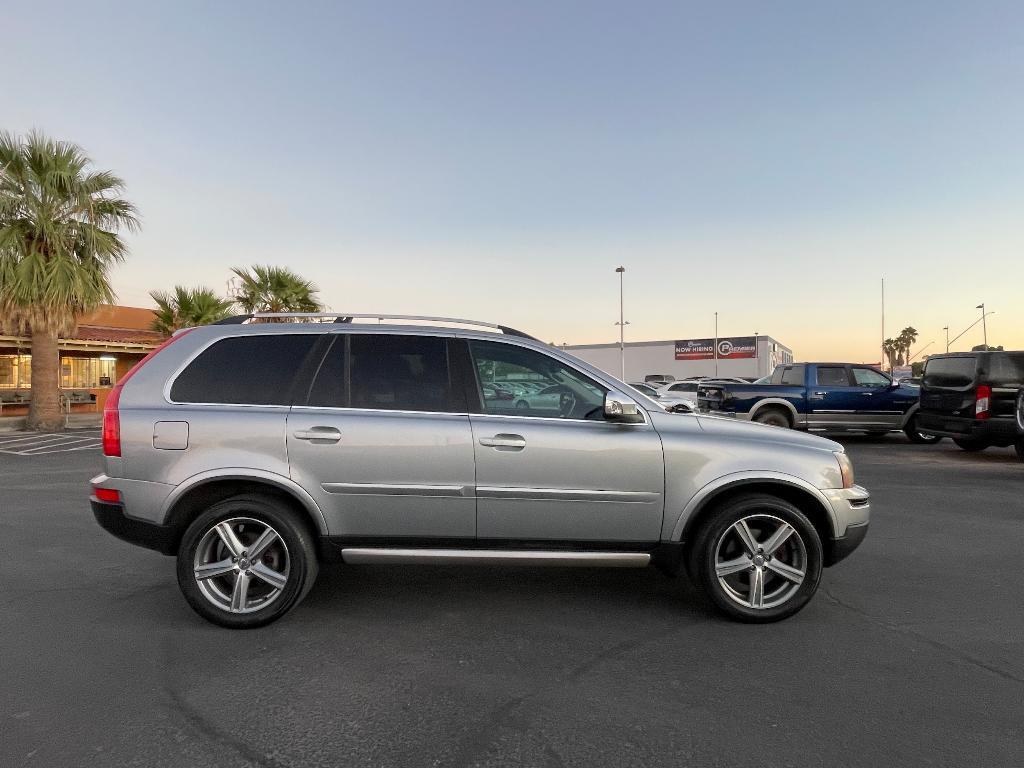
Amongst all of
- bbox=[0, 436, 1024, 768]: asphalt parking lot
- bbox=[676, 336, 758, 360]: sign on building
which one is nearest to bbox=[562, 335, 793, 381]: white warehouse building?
bbox=[676, 336, 758, 360]: sign on building

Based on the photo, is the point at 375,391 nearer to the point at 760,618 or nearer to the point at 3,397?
the point at 760,618

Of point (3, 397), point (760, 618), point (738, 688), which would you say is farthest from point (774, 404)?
point (3, 397)

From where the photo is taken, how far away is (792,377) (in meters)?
14.3

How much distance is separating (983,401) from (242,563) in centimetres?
1173

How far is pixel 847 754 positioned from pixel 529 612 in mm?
1959

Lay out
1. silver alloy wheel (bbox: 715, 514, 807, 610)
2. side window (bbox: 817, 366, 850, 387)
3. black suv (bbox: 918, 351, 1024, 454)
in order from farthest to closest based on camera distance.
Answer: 1. side window (bbox: 817, 366, 850, 387)
2. black suv (bbox: 918, 351, 1024, 454)
3. silver alloy wheel (bbox: 715, 514, 807, 610)

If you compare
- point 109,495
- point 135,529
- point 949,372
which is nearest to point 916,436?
point 949,372

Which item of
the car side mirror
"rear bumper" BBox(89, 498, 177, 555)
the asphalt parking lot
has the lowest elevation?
the asphalt parking lot

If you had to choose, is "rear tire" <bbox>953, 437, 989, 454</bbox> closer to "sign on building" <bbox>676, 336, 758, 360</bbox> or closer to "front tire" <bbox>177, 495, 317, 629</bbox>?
"front tire" <bbox>177, 495, 317, 629</bbox>

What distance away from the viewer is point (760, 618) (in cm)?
388

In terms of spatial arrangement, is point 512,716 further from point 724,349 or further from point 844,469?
point 724,349

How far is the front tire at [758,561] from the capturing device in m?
3.87

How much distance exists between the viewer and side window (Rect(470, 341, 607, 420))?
397 cm

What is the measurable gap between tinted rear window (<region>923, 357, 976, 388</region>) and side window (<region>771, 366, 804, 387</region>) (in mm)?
2426
